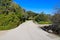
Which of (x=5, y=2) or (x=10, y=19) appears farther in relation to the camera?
(x=5, y=2)

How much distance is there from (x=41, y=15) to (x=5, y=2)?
5107 centimetres

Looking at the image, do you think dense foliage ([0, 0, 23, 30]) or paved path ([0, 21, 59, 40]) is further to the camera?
dense foliage ([0, 0, 23, 30])

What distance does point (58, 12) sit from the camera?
2522 cm

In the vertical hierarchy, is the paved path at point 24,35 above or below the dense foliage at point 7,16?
below

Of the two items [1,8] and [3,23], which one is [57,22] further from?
[1,8]

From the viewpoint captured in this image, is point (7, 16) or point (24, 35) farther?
point (7, 16)

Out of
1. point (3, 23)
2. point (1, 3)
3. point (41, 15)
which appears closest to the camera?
point (3, 23)

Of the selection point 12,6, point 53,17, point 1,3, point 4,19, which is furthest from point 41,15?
point 53,17

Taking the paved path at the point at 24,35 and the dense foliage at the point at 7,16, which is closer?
the paved path at the point at 24,35

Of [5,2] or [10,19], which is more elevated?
[5,2]

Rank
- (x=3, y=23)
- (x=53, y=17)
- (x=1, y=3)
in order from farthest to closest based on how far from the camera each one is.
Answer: (x=1, y=3) < (x=3, y=23) < (x=53, y=17)

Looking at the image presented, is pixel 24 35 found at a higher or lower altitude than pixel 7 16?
lower

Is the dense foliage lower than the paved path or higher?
higher

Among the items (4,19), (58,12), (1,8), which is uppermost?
(1,8)
